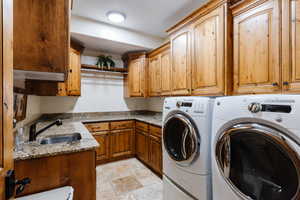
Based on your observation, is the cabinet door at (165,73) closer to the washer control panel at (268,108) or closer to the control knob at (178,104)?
the control knob at (178,104)

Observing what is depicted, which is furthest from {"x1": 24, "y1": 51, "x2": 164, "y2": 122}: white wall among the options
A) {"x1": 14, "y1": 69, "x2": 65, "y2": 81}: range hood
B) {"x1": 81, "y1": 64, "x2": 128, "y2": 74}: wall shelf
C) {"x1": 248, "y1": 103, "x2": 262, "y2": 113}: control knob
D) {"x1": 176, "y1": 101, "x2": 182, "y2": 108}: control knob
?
{"x1": 248, "y1": 103, "x2": 262, "y2": 113}: control knob

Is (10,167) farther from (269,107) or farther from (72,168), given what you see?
(269,107)

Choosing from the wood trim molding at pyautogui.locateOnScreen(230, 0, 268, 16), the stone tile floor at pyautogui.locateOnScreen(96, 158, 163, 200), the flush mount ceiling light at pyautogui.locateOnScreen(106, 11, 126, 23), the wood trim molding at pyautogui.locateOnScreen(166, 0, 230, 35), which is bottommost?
the stone tile floor at pyautogui.locateOnScreen(96, 158, 163, 200)

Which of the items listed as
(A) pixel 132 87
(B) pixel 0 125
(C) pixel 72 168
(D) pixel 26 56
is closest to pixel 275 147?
(B) pixel 0 125

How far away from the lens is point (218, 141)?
3.52ft

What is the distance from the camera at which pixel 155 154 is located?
Answer: 8.08 feet

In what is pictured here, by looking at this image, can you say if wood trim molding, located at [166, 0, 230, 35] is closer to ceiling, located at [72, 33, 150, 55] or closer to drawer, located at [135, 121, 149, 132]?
ceiling, located at [72, 33, 150, 55]

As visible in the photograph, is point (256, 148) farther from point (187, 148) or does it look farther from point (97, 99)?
point (97, 99)

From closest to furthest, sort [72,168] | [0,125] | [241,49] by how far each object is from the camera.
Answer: [0,125] → [72,168] → [241,49]

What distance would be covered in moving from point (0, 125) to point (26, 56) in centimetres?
56

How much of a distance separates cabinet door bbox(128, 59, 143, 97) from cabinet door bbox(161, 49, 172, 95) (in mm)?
667

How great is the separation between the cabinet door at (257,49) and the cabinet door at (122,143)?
2300 millimetres

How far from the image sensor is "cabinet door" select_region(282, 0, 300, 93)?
3.51 ft

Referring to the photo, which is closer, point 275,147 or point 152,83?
point 275,147
